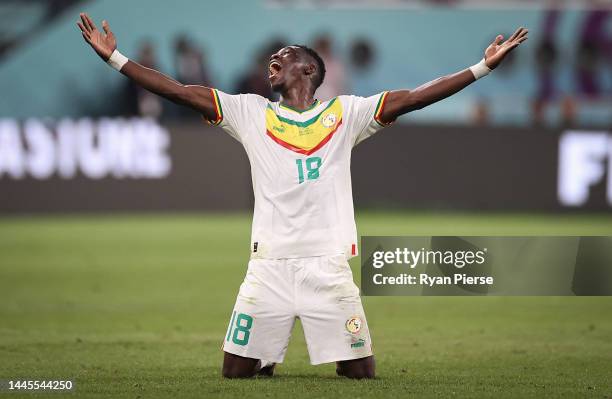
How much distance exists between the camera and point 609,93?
25625 millimetres

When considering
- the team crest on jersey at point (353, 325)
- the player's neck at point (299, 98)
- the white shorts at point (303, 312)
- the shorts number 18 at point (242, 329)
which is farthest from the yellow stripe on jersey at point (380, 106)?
the shorts number 18 at point (242, 329)

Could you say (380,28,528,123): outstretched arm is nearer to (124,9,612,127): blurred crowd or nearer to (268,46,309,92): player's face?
(268,46,309,92): player's face

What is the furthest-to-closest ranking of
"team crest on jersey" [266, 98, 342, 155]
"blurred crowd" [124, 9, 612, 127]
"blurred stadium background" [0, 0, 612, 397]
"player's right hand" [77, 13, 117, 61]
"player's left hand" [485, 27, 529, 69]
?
1. "blurred crowd" [124, 9, 612, 127]
2. "blurred stadium background" [0, 0, 612, 397]
3. "team crest on jersey" [266, 98, 342, 155]
4. "player's right hand" [77, 13, 117, 61]
5. "player's left hand" [485, 27, 529, 69]

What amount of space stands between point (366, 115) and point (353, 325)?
50.3 inches

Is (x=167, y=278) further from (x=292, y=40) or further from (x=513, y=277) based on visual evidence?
(x=292, y=40)

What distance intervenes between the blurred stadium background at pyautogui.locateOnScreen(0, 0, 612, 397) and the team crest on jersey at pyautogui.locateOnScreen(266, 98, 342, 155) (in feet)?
4.67

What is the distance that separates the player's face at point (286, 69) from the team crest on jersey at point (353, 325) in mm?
1456

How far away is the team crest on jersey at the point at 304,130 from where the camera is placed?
698 cm

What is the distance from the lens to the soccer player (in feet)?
22.5

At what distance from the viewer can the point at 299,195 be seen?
6.95m

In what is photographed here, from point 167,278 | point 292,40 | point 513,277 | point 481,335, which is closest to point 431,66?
point 292,40

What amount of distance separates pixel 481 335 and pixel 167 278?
4869mm

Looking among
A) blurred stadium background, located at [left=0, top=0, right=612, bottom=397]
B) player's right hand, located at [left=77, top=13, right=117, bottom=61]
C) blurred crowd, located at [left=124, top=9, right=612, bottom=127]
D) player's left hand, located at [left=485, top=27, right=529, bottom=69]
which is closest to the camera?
player's left hand, located at [left=485, top=27, right=529, bottom=69]

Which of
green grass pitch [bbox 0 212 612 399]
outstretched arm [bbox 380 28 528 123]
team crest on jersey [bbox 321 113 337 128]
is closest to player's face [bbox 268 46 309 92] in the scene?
team crest on jersey [bbox 321 113 337 128]
